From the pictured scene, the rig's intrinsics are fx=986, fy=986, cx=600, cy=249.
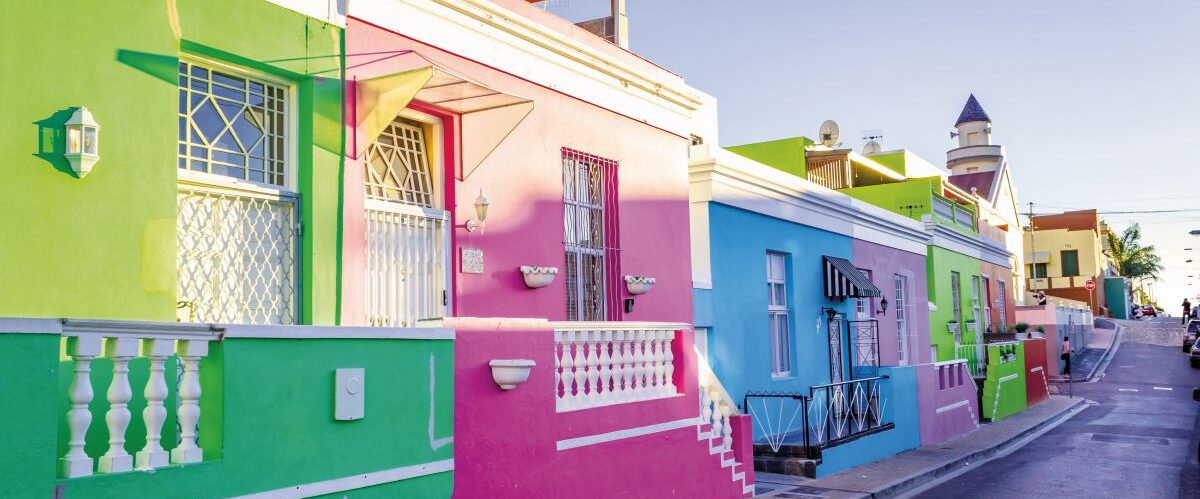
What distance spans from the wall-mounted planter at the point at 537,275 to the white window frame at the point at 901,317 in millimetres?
11810

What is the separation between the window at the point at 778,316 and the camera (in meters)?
14.8

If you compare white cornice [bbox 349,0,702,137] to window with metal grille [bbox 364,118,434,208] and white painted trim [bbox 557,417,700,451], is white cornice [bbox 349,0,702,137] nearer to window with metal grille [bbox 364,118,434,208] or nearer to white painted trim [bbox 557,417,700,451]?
window with metal grille [bbox 364,118,434,208]

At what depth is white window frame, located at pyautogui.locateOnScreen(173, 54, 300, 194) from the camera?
22.2 feet

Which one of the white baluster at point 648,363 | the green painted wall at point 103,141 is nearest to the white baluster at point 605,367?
the white baluster at point 648,363

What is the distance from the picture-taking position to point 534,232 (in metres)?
9.51

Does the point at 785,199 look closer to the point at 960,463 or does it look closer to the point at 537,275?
the point at 960,463

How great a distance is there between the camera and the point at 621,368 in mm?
8945

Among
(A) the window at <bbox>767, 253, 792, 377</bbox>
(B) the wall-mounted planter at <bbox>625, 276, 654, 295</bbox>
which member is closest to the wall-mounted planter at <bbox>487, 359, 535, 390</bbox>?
(B) the wall-mounted planter at <bbox>625, 276, 654, 295</bbox>

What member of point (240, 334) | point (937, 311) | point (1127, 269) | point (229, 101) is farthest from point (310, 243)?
point (1127, 269)

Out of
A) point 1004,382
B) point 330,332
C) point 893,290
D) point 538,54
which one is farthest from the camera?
point 1004,382

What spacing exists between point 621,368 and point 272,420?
4.11 metres

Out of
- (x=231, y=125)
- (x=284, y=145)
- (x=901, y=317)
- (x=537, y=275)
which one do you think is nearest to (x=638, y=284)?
(x=537, y=275)

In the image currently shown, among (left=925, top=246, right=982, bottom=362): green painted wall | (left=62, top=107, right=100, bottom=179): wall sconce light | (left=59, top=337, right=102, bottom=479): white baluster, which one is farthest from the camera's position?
(left=925, top=246, right=982, bottom=362): green painted wall

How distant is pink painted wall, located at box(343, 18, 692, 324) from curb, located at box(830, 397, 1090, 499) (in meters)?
3.48
